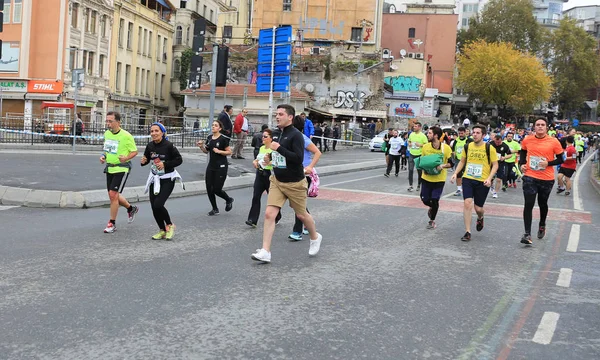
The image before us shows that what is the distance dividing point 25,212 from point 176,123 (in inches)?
1031

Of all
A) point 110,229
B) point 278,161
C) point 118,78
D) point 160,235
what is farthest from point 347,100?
point 278,161

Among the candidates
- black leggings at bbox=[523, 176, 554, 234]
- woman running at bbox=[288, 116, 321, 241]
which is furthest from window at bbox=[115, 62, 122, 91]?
black leggings at bbox=[523, 176, 554, 234]

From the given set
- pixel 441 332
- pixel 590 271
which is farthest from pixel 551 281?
pixel 441 332

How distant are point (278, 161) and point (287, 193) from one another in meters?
0.39

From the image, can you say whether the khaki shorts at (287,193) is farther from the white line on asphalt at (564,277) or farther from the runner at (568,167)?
the runner at (568,167)

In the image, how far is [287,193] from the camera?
771cm

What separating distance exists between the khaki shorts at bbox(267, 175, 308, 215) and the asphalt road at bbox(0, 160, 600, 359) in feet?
2.28

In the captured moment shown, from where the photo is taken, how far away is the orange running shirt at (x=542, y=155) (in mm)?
9703

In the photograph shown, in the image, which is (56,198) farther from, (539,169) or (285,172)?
(539,169)

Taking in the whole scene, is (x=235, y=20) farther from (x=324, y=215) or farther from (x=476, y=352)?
(x=476, y=352)

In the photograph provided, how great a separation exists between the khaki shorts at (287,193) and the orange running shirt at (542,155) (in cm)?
394

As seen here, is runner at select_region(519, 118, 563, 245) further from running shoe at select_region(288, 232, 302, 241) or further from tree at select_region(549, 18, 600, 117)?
tree at select_region(549, 18, 600, 117)

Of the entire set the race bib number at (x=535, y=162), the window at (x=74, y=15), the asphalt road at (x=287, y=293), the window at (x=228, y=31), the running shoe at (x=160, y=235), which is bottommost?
the asphalt road at (x=287, y=293)

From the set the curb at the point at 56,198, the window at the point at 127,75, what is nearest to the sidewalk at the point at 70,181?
the curb at the point at 56,198
